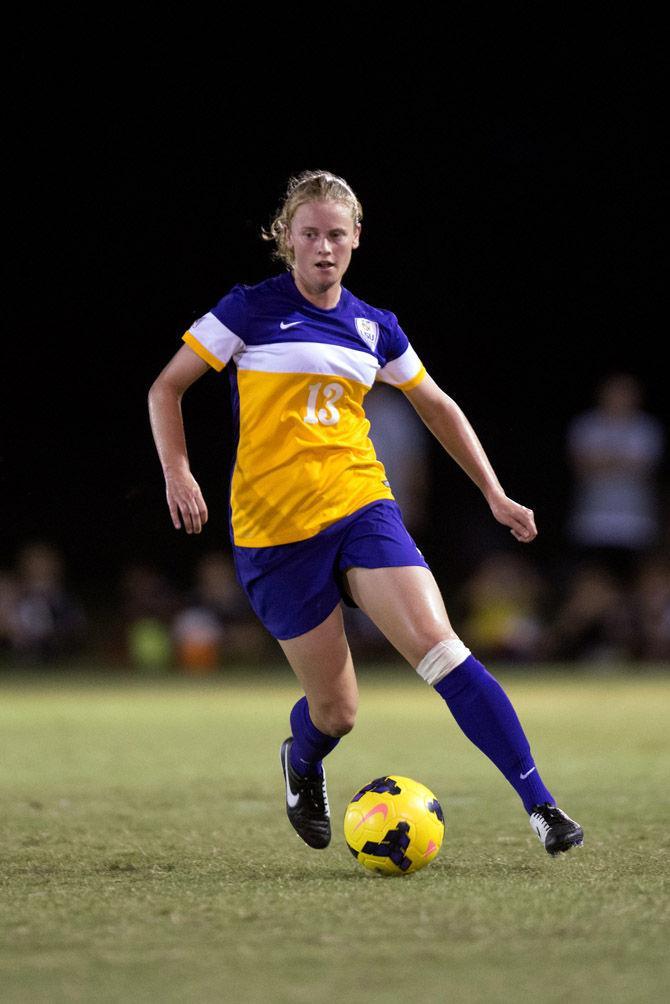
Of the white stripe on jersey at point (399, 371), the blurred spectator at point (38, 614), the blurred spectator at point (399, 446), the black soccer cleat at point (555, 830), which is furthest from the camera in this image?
the blurred spectator at point (38, 614)

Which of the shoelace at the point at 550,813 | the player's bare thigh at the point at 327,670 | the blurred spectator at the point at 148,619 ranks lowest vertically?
the blurred spectator at the point at 148,619

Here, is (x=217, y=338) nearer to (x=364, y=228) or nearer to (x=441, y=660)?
(x=441, y=660)

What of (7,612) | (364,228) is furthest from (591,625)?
(7,612)

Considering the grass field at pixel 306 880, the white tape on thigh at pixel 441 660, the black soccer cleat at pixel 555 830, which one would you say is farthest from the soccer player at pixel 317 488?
the grass field at pixel 306 880

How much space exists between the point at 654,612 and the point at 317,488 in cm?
1020

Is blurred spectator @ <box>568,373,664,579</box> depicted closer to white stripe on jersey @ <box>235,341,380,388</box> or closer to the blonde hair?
the blonde hair

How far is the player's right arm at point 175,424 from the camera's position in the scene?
5086mm

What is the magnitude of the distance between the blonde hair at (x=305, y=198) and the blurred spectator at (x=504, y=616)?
388 inches

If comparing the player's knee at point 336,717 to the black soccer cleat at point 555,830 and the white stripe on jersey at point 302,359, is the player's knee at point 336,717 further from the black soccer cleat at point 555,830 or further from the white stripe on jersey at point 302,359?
the white stripe on jersey at point 302,359

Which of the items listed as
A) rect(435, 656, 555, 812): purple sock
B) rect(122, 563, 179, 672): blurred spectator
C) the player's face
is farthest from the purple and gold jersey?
rect(122, 563, 179, 672): blurred spectator

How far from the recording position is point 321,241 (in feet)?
17.3

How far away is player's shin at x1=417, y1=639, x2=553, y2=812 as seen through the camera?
16.4 ft

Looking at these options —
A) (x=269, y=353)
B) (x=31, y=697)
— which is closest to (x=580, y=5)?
(x=31, y=697)

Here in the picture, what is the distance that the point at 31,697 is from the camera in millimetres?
12117
